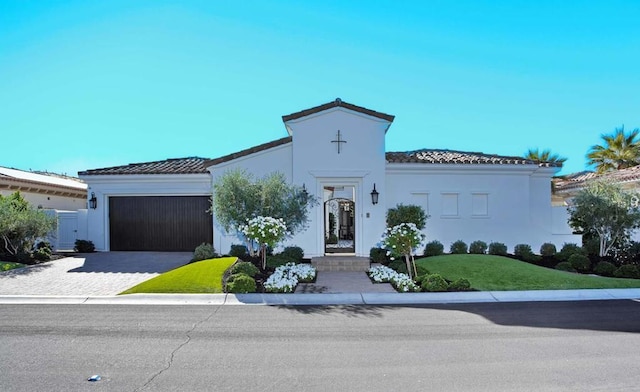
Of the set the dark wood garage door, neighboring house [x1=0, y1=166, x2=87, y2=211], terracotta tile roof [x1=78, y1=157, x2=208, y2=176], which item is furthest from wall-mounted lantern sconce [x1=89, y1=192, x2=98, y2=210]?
neighboring house [x1=0, y1=166, x2=87, y2=211]

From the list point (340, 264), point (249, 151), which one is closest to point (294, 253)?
point (340, 264)

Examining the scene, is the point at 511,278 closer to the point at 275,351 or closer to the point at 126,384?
the point at 275,351

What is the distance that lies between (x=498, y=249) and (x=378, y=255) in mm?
4578

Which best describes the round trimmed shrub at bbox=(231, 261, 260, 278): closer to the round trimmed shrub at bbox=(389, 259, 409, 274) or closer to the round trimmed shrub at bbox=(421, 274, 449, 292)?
the round trimmed shrub at bbox=(389, 259, 409, 274)

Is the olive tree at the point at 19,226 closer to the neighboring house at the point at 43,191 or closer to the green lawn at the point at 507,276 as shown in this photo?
the neighboring house at the point at 43,191

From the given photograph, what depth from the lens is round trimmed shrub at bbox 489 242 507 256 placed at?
48.2 feet

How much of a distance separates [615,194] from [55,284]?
17119 mm

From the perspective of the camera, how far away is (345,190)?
18.3m

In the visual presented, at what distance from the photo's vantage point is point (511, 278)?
10.8 metres

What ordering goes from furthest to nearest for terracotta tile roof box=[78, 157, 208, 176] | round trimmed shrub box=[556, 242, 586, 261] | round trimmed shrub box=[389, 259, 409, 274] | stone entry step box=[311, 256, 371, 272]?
terracotta tile roof box=[78, 157, 208, 176] < round trimmed shrub box=[556, 242, 586, 261] < stone entry step box=[311, 256, 371, 272] < round trimmed shrub box=[389, 259, 409, 274]

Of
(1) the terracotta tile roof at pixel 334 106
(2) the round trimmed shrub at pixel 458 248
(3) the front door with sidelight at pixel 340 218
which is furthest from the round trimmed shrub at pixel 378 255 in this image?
(1) the terracotta tile roof at pixel 334 106

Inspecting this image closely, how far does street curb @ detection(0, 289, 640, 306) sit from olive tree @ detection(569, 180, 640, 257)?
4009 mm

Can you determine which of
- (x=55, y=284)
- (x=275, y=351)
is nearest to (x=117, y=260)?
(x=55, y=284)

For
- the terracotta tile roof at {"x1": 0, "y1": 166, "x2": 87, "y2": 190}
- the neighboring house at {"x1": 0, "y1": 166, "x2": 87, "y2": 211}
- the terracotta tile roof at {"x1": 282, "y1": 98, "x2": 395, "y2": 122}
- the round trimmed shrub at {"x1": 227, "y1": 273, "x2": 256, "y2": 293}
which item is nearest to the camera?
the round trimmed shrub at {"x1": 227, "y1": 273, "x2": 256, "y2": 293}
